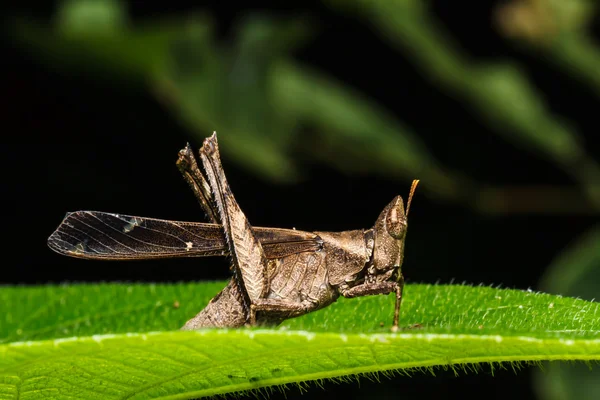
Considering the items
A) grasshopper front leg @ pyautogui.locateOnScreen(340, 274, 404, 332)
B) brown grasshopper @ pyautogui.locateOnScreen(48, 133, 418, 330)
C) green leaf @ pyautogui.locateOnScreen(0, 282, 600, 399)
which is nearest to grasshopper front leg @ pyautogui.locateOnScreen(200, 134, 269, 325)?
brown grasshopper @ pyautogui.locateOnScreen(48, 133, 418, 330)

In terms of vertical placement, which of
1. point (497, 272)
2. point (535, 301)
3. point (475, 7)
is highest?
point (475, 7)

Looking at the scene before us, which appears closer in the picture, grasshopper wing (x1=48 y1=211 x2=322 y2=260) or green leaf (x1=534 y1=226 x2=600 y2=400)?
grasshopper wing (x1=48 y1=211 x2=322 y2=260)

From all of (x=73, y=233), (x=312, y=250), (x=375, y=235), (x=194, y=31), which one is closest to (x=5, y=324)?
(x=73, y=233)

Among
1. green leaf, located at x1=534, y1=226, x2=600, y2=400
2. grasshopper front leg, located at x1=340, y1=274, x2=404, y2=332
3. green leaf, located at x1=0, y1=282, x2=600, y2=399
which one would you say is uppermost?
green leaf, located at x1=0, y1=282, x2=600, y2=399

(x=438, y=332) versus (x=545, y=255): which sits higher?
(x=438, y=332)

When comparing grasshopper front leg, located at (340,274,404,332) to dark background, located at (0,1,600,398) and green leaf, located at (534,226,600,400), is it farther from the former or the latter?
dark background, located at (0,1,600,398)

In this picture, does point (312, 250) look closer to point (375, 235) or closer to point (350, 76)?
point (375, 235)

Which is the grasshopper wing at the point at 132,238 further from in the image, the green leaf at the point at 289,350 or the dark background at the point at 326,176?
the dark background at the point at 326,176

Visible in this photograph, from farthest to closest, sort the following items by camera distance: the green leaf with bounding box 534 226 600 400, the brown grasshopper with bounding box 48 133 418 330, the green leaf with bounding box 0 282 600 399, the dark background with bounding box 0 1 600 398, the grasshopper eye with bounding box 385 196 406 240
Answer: the dark background with bounding box 0 1 600 398
the green leaf with bounding box 534 226 600 400
the grasshopper eye with bounding box 385 196 406 240
the brown grasshopper with bounding box 48 133 418 330
the green leaf with bounding box 0 282 600 399
